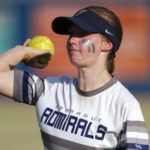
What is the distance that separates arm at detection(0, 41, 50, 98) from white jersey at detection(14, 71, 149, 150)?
0.21 ft

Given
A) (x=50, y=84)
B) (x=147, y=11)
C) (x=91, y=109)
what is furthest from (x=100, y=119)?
(x=147, y=11)

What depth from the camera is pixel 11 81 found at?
4285 mm

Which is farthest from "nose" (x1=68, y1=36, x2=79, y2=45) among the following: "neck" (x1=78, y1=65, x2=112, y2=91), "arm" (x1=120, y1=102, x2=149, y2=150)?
"arm" (x1=120, y1=102, x2=149, y2=150)

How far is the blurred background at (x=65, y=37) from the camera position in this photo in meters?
15.7

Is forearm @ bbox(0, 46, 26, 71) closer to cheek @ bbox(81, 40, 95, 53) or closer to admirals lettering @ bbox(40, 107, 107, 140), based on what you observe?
admirals lettering @ bbox(40, 107, 107, 140)

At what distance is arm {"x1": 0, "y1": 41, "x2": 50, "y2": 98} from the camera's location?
427cm

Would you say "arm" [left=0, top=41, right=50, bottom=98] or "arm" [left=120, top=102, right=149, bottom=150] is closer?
"arm" [left=120, top=102, right=149, bottom=150]

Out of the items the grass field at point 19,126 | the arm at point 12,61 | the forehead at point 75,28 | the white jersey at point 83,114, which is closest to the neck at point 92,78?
the white jersey at point 83,114

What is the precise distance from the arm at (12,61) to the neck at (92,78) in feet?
1.91

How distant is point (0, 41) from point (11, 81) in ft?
38.0

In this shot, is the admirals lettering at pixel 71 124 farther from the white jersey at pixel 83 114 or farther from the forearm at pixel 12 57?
the forearm at pixel 12 57

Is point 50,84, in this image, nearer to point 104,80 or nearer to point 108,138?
point 104,80

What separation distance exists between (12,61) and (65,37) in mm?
11624

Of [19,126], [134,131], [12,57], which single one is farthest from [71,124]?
[19,126]
